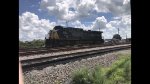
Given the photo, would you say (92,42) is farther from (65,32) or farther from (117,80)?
(117,80)

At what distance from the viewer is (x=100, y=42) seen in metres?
54.0

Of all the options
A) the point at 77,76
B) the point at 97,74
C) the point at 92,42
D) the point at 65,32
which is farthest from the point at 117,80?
the point at 92,42
